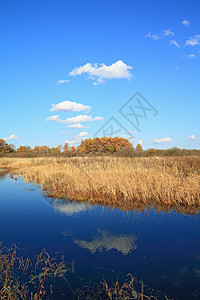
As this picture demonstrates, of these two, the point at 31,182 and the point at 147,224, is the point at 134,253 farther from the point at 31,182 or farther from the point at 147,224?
the point at 31,182

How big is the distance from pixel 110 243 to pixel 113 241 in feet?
0.44

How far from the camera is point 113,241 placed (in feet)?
17.1

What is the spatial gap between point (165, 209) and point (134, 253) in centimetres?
358

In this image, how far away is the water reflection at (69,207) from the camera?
7871mm

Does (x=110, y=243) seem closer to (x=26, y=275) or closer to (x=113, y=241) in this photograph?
(x=113, y=241)

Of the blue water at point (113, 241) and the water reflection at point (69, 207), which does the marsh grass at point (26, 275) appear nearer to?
the blue water at point (113, 241)

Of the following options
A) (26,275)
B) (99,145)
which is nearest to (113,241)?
(26,275)

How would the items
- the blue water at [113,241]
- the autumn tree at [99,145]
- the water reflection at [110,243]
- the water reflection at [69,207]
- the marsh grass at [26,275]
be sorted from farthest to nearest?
the autumn tree at [99,145]
the water reflection at [69,207]
the water reflection at [110,243]
the blue water at [113,241]
the marsh grass at [26,275]

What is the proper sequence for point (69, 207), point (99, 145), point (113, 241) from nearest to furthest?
point (113, 241), point (69, 207), point (99, 145)

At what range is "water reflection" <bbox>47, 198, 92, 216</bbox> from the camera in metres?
7.87

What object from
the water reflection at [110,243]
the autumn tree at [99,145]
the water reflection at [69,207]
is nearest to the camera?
the water reflection at [110,243]

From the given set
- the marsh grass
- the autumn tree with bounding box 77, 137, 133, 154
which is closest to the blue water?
the marsh grass

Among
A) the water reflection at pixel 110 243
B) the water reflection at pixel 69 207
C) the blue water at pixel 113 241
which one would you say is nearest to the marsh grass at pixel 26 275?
the blue water at pixel 113 241

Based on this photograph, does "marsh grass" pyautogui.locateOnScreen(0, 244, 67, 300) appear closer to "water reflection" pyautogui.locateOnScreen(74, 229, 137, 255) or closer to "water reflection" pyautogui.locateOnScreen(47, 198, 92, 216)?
"water reflection" pyautogui.locateOnScreen(74, 229, 137, 255)
